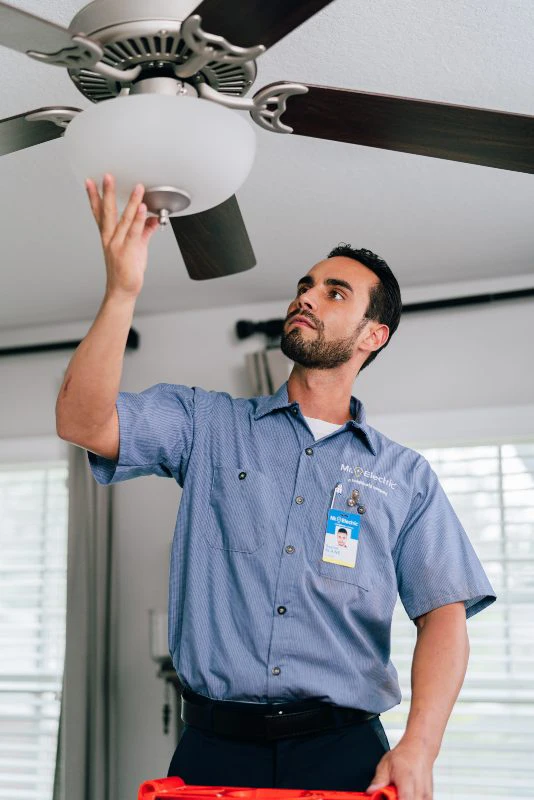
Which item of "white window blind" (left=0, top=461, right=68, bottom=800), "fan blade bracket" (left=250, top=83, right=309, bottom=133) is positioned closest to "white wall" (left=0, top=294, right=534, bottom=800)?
"white window blind" (left=0, top=461, right=68, bottom=800)

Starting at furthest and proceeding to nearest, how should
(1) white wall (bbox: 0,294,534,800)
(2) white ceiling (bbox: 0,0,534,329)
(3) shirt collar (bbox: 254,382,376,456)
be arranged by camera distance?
(1) white wall (bbox: 0,294,534,800)
(2) white ceiling (bbox: 0,0,534,329)
(3) shirt collar (bbox: 254,382,376,456)

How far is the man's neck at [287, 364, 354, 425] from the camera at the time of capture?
6.28 ft

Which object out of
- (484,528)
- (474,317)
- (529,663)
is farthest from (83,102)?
(529,663)

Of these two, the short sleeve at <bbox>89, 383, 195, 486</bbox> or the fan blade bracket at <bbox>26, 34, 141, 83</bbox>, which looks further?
the short sleeve at <bbox>89, 383, 195, 486</bbox>

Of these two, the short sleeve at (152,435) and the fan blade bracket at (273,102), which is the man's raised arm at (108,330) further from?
the fan blade bracket at (273,102)

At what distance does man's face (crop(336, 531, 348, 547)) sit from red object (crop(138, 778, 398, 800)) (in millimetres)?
447

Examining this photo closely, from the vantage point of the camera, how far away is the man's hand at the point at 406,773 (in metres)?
1.41

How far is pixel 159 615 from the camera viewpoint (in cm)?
338

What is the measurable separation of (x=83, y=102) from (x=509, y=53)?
1010 millimetres

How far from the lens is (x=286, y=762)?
1.54 metres

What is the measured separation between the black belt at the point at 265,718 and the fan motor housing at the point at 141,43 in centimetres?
102

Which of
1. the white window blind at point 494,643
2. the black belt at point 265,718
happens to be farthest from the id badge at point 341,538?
the white window blind at point 494,643

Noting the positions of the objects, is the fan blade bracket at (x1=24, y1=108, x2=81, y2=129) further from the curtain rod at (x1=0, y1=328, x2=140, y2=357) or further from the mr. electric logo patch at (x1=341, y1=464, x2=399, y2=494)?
the curtain rod at (x1=0, y1=328, x2=140, y2=357)

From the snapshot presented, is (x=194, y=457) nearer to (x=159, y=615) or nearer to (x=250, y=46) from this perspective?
(x=250, y=46)
